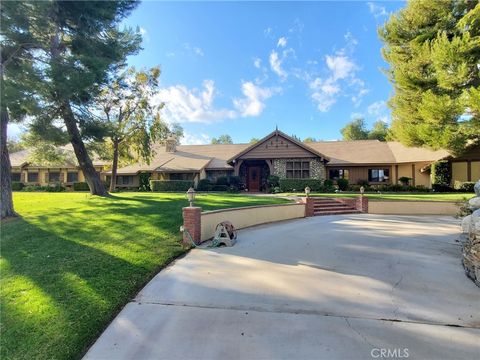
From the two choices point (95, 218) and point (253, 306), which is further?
point (95, 218)

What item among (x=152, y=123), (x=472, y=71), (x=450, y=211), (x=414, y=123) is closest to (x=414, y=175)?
(x=414, y=123)

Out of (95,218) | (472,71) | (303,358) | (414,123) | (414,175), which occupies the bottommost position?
(303,358)

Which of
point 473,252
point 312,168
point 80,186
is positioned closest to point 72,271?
point 473,252

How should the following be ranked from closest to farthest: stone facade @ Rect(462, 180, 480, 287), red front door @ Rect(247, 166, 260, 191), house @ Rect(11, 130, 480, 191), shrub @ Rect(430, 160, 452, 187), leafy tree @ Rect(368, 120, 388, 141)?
stone facade @ Rect(462, 180, 480, 287)
shrub @ Rect(430, 160, 452, 187)
house @ Rect(11, 130, 480, 191)
red front door @ Rect(247, 166, 260, 191)
leafy tree @ Rect(368, 120, 388, 141)

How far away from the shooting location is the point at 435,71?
19.2m

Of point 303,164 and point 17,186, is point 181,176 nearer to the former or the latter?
point 303,164

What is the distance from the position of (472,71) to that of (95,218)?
21.4 m

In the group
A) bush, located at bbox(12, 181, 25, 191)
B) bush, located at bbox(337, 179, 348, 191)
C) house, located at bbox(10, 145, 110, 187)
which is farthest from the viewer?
house, located at bbox(10, 145, 110, 187)

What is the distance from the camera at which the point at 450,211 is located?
14320 millimetres

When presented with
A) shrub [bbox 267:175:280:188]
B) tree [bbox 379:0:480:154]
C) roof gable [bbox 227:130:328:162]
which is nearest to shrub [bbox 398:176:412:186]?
tree [bbox 379:0:480:154]

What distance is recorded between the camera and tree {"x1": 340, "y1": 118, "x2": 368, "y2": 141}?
53406 millimetres

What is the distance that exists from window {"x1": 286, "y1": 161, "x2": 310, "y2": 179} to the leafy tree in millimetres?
26418

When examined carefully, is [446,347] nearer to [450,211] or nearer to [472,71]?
[450,211]

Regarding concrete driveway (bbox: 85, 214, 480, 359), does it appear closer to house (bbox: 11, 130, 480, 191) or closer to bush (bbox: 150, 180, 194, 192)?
house (bbox: 11, 130, 480, 191)
